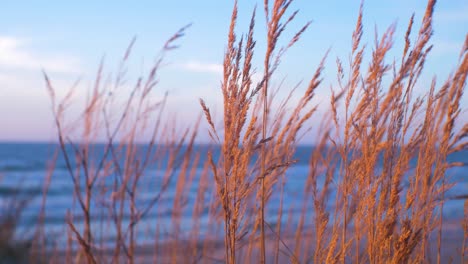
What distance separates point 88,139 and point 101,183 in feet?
0.77

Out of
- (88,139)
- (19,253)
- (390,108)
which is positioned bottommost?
(19,253)

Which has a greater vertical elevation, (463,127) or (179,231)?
(463,127)

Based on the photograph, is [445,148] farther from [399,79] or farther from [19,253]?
[19,253]

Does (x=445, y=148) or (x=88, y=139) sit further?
(x=88, y=139)

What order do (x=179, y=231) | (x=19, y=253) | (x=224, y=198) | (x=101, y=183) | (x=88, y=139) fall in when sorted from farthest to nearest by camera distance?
(x=19, y=253), (x=179, y=231), (x=101, y=183), (x=88, y=139), (x=224, y=198)

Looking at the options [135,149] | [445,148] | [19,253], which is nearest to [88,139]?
[135,149]

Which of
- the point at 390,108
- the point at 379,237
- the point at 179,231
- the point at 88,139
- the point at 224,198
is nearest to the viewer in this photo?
the point at 224,198

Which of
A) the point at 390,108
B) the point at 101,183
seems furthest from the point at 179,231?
the point at 390,108

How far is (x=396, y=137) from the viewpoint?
4.98ft

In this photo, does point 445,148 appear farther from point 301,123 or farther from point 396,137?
point 301,123

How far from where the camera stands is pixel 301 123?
5.33 ft

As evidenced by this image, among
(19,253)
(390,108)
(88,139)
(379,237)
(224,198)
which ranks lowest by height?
(19,253)

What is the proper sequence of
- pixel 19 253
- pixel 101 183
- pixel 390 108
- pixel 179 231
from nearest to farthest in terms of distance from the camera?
pixel 390 108 < pixel 101 183 < pixel 179 231 < pixel 19 253

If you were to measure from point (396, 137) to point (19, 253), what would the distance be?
3610 mm
